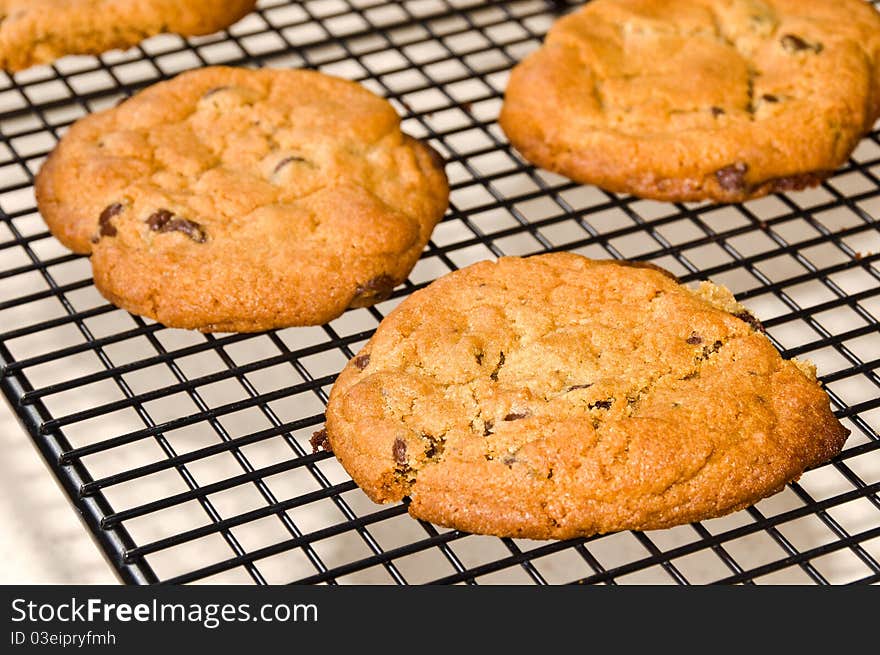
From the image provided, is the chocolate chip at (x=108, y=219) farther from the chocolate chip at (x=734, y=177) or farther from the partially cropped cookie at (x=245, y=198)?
the chocolate chip at (x=734, y=177)

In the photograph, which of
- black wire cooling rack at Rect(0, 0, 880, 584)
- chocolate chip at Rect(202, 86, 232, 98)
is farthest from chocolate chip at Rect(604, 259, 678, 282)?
chocolate chip at Rect(202, 86, 232, 98)

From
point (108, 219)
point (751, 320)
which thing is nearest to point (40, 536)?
point (108, 219)

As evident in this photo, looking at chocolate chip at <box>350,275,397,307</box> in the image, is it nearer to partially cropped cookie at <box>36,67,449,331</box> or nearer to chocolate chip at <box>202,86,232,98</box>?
partially cropped cookie at <box>36,67,449,331</box>

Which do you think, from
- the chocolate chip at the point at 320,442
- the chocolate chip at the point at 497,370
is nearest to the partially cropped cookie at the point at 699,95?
the chocolate chip at the point at 497,370

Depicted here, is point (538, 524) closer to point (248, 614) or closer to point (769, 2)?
point (248, 614)

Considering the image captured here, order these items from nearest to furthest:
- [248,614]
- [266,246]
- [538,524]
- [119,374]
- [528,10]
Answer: [248,614]
[538,524]
[119,374]
[266,246]
[528,10]

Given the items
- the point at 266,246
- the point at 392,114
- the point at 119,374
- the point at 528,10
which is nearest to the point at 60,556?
the point at 119,374

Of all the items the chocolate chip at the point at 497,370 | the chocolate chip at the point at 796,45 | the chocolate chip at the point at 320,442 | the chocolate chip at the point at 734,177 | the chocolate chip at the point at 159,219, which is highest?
the chocolate chip at the point at 796,45
